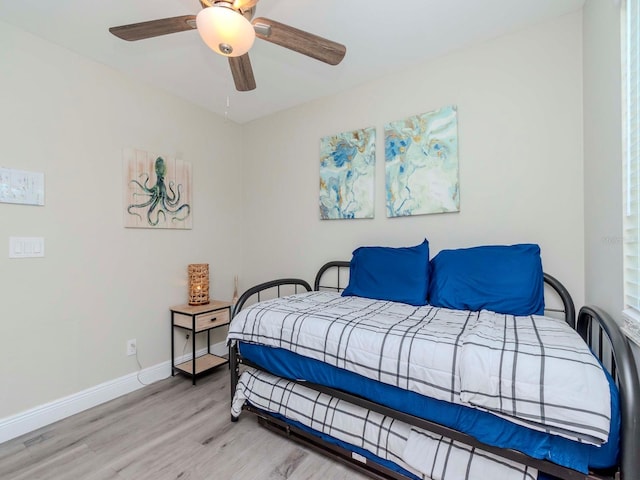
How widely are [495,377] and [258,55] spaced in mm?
2327

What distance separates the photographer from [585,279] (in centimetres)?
172

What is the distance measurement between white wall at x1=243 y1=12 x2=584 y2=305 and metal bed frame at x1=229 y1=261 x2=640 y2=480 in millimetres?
281

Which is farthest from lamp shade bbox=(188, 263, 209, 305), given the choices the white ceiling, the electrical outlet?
the white ceiling

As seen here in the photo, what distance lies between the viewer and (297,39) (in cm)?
145

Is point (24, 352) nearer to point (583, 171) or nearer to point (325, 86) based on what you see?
point (325, 86)

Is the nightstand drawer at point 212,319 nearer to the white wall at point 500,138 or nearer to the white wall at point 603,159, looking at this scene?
the white wall at point 500,138

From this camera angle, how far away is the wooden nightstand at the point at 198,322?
Result: 2465 millimetres

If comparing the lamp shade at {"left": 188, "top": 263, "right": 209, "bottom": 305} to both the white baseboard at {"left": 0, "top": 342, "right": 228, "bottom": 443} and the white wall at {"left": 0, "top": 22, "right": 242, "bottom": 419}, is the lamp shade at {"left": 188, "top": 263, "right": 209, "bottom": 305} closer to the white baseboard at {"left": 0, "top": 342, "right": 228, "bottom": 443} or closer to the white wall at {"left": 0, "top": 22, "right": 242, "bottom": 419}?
the white wall at {"left": 0, "top": 22, "right": 242, "bottom": 419}

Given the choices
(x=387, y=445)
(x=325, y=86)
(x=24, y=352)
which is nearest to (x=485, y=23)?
(x=325, y=86)

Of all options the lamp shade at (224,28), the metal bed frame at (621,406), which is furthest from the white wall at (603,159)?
the lamp shade at (224,28)

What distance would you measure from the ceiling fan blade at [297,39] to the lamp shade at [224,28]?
0.43ft

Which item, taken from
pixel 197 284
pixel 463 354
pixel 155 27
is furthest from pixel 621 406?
pixel 197 284

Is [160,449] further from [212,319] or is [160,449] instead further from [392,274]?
[392,274]

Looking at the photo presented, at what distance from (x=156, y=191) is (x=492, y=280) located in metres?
2.60
